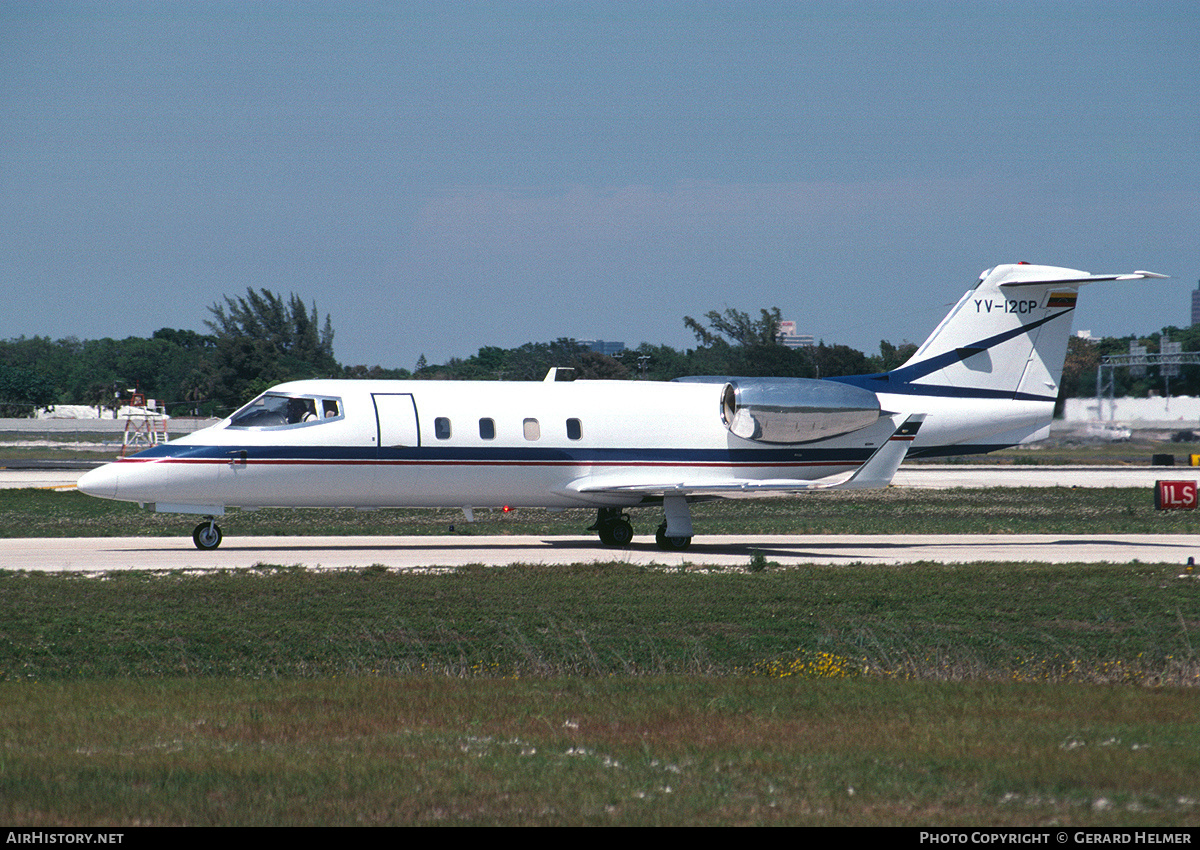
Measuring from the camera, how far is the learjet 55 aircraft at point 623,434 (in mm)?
22344

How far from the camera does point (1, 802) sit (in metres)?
7.04

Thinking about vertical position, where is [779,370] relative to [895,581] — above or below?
above

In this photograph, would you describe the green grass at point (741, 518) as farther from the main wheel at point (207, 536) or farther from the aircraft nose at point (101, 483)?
the aircraft nose at point (101, 483)

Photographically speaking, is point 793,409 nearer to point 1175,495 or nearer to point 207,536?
point 207,536

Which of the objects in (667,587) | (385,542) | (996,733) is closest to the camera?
(996,733)

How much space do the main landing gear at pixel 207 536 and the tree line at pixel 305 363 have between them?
1291 inches

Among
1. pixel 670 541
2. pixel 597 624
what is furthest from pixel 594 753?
pixel 670 541

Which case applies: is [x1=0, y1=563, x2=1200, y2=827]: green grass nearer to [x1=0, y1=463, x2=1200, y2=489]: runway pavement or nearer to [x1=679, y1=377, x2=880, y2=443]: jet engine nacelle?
[x1=679, y1=377, x2=880, y2=443]: jet engine nacelle

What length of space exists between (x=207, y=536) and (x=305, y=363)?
301 ft

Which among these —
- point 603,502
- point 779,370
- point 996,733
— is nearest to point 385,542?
point 603,502

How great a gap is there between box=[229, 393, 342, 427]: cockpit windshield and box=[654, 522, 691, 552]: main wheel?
7130 millimetres

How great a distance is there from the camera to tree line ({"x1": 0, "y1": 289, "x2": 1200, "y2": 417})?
232 ft

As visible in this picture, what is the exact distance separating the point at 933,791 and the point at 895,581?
461 inches

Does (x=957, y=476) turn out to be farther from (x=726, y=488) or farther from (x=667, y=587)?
(x=667, y=587)
